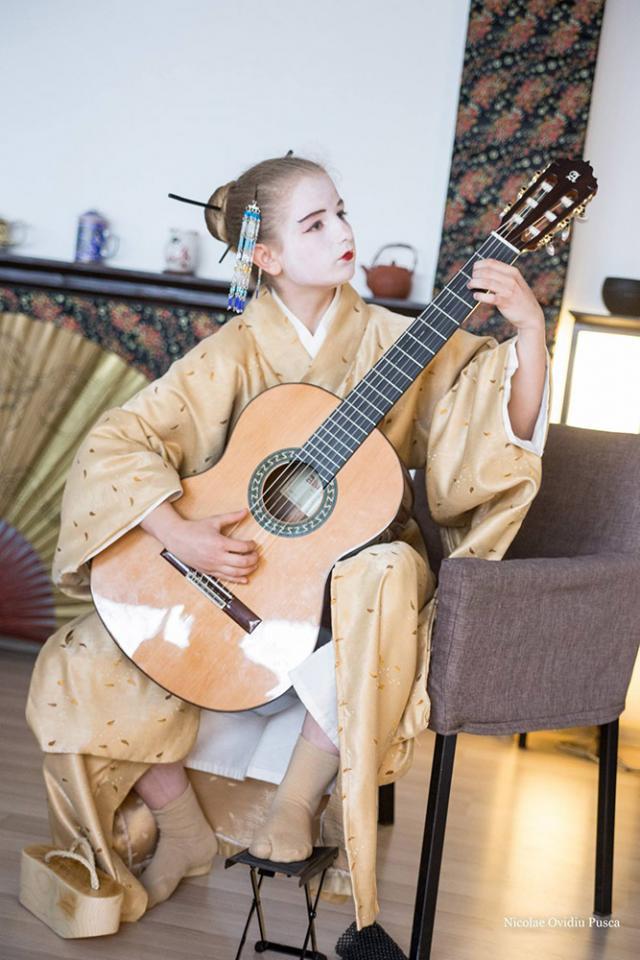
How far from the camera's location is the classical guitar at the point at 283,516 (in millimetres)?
1970

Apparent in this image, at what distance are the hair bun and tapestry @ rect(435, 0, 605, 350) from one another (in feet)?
3.87

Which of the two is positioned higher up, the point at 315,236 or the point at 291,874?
the point at 315,236

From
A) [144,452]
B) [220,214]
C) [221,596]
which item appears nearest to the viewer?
[221,596]

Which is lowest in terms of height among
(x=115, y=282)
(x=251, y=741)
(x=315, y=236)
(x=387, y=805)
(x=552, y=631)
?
(x=387, y=805)

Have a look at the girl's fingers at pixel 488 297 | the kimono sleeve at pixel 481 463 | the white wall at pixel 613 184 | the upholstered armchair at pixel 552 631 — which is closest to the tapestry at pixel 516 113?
the white wall at pixel 613 184

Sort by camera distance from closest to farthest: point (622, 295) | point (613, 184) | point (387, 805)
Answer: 1. point (387, 805)
2. point (622, 295)
3. point (613, 184)

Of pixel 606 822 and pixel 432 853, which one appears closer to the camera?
pixel 432 853

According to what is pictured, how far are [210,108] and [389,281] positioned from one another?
0.82 meters

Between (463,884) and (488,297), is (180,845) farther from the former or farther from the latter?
(488,297)

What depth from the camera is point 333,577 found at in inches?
74.2

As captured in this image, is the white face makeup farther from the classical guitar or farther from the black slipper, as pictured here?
the black slipper

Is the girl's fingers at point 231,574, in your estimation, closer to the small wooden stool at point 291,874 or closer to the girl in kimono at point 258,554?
the girl in kimono at point 258,554

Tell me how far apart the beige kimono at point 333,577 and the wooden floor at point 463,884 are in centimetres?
10

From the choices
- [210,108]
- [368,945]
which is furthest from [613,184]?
[368,945]
